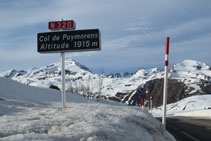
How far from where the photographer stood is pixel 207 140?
8047mm

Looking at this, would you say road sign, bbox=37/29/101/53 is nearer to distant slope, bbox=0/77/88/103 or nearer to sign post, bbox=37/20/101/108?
sign post, bbox=37/20/101/108

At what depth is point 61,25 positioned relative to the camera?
765 cm

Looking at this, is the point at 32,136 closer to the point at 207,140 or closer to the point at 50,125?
the point at 50,125

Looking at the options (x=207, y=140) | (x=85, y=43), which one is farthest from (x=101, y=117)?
(x=207, y=140)

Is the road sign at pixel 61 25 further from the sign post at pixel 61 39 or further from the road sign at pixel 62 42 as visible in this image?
the road sign at pixel 62 42

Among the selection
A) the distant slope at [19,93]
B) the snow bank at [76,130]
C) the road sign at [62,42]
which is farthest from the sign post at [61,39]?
the distant slope at [19,93]

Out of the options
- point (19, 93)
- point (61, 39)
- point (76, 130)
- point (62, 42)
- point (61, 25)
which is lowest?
point (19, 93)

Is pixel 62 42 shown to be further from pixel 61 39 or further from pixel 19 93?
pixel 19 93

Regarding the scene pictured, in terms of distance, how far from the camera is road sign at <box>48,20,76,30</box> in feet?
25.0

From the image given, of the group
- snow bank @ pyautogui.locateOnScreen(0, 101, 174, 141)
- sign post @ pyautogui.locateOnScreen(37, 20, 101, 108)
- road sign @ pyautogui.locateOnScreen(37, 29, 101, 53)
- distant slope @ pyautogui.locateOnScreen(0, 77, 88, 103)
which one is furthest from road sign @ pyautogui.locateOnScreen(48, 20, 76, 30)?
distant slope @ pyautogui.locateOnScreen(0, 77, 88, 103)

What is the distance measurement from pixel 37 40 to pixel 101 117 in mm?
4429

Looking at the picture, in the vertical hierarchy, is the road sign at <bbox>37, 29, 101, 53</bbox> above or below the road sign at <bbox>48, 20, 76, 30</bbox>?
below

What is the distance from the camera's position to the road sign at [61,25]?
7.61m

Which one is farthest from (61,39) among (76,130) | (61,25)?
(76,130)
